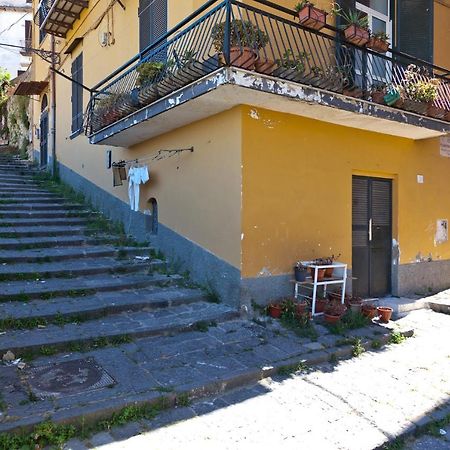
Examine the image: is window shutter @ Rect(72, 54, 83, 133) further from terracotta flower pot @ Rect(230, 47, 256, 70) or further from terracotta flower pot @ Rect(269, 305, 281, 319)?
terracotta flower pot @ Rect(269, 305, 281, 319)

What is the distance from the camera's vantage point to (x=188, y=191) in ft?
23.4

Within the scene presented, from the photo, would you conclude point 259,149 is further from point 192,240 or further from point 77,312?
point 77,312

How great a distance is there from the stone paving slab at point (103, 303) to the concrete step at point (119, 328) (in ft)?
0.36

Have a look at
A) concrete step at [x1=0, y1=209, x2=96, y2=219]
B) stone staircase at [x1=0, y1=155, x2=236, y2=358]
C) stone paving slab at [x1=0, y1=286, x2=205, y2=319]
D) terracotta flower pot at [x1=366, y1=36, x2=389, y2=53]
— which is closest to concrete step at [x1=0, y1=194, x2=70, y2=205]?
stone staircase at [x1=0, y1=155, x2=236, y2=358]

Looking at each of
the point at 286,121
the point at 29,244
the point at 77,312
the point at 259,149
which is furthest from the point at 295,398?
the point at 29,244

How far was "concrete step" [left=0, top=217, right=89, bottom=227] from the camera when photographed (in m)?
8.48

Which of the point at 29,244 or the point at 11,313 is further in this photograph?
the point at 29,244

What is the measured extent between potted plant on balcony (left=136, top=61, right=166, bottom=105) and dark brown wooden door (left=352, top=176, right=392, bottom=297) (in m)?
3.74

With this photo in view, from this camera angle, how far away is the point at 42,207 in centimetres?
975

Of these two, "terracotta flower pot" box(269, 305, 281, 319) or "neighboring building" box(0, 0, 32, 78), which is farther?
"neighboring building" box(0, 0, 32, 78)

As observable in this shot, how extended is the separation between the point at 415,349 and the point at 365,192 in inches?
119

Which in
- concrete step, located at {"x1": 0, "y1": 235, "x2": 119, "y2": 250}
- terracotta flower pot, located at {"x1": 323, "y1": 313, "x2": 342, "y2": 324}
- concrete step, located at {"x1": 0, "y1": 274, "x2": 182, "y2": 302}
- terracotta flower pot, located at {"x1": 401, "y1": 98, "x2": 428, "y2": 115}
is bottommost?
terracotta flower pot, located at {"x1": 323, "y1": 313, "x2": 342, "y2": 324}

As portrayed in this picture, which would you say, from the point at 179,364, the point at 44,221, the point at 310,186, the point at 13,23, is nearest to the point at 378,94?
the point at 310,186

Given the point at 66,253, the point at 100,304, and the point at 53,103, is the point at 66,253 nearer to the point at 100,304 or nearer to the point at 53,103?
the point at 100,304
